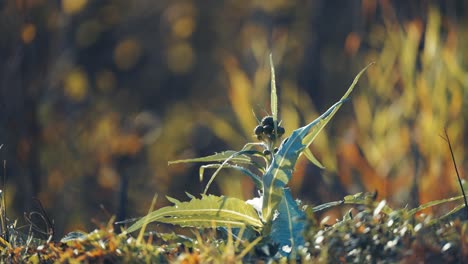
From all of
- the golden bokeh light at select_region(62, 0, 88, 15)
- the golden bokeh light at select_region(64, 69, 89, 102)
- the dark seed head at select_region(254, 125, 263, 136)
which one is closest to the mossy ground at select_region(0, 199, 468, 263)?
the dark seed head at select_region(254, 125, 263, 136)

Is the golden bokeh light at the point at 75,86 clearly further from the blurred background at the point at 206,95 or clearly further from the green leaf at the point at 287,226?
the green leaf at the point at 287,226

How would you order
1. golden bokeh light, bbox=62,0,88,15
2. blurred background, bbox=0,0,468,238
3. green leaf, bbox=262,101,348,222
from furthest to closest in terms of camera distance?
golden bokeh light, bbox=62,0,88,15 → blurred background, bbox=0,0,468,238 → green leaf, bbox=262,101,348,222

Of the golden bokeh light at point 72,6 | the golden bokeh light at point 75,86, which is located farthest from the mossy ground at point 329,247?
the golden bokeh light at point 75,86

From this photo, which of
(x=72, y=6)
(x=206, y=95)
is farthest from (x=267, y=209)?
(x=206, y=95)

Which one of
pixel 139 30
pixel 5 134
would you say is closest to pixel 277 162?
pixel 5 134

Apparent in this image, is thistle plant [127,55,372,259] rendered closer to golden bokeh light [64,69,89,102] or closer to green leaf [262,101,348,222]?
green leaf [262,101,348,222]

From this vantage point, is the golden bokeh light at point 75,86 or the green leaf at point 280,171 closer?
the green leaf at point 280,171

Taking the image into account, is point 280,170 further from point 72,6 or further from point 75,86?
point 75,86
